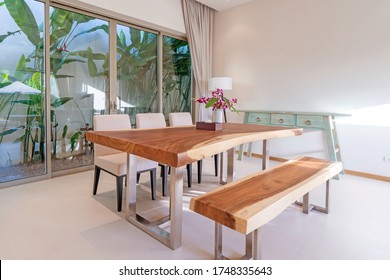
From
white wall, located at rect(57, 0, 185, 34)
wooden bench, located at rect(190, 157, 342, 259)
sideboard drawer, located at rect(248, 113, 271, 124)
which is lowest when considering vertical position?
wooden bench, located at rect(190, 157, 342, 259)

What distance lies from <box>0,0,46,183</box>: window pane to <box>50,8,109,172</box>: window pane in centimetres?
17

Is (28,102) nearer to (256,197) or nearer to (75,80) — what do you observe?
(75,80)

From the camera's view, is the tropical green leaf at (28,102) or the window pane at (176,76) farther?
the window pane at (176,76)

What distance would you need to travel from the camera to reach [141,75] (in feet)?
14.9

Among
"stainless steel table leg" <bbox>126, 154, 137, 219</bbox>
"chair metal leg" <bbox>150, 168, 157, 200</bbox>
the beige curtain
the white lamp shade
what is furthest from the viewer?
the beige curtain

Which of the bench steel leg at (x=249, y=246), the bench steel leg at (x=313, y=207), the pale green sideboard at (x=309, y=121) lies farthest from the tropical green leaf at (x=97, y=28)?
the bench steel leg at (x=313, y=207)

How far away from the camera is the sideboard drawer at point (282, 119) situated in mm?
4195

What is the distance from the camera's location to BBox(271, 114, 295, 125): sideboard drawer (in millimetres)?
4195

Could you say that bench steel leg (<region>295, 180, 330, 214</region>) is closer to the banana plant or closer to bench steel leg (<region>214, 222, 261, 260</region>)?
bench steel leg (<region>214, 222, 261, 260</region>)

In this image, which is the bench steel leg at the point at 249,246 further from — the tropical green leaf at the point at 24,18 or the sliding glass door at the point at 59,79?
the tropical green leaf at the point at 24,18

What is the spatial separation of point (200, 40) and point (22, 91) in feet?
11.0

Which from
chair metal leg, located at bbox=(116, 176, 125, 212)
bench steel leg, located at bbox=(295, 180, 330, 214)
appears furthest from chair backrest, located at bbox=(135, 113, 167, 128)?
bench steel leg, located at bbox=(295, 180, 330, 214)

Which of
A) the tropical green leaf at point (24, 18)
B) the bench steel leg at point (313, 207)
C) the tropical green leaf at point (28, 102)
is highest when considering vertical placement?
the tropical green leaf at point (24, 18)

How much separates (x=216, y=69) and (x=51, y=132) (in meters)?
3.47
